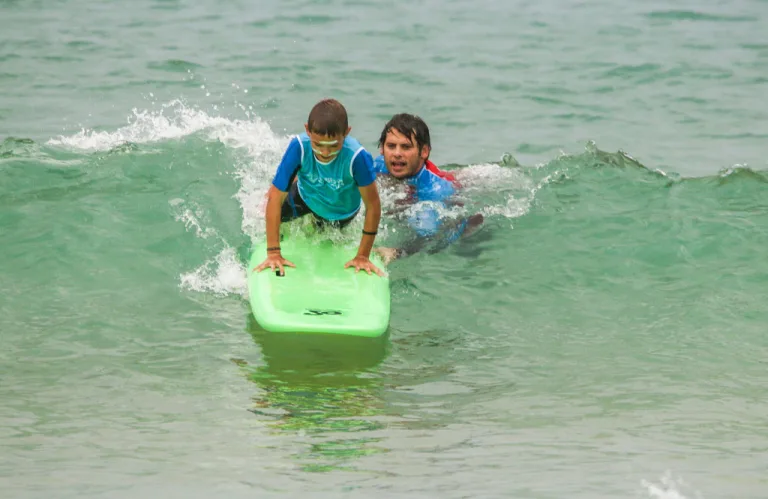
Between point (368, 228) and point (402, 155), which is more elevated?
point (402, 155)

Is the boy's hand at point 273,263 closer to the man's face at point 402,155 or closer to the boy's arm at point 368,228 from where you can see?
the boy's arm at point 368,228

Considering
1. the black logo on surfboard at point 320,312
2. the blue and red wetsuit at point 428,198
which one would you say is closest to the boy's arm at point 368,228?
the black logo on surfboard at point 320,312

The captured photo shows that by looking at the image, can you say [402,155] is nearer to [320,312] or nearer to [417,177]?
[417,177]

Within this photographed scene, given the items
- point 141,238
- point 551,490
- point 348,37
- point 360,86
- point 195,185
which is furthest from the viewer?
point 348,37

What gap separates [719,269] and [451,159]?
313 centimetres

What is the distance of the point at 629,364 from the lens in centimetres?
612

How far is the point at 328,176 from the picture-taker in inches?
262

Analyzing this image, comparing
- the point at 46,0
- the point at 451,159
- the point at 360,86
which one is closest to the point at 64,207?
the point at 451,159

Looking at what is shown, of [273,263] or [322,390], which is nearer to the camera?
[322,390]

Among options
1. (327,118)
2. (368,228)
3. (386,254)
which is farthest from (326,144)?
(386,254)

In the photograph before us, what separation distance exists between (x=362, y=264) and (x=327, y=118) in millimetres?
1047

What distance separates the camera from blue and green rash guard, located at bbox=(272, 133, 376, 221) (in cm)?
644

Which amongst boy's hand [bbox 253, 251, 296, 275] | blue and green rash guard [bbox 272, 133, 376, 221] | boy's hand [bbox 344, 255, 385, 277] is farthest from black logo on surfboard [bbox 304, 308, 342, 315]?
blue and green rash guard [bbox 272, 133, 376, 221]

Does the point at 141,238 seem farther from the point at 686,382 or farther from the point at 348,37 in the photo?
the point at 348,37
